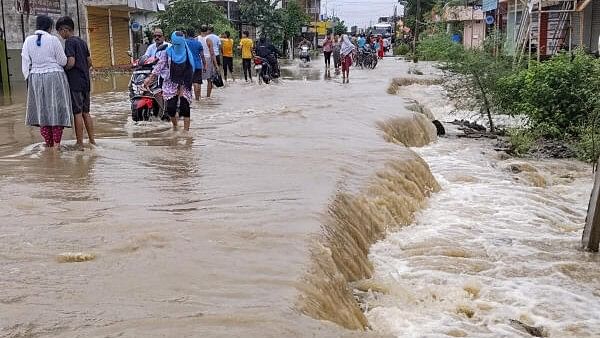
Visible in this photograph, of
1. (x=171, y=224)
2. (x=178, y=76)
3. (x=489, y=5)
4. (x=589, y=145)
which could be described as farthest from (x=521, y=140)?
(x=489, y=5)

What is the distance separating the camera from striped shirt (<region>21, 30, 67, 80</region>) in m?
7.53

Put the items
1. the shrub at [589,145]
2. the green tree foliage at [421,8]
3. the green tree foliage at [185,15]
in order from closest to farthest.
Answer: the shrub at [589,145]
the green tree foliage at [185,15]
the green tree foliage at [421,8]

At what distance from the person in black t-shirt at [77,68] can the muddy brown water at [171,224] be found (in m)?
0.53

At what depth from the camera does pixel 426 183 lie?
353 inches

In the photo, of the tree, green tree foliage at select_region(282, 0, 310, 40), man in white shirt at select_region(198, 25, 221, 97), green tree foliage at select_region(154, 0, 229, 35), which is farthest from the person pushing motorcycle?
green tree foliage at select_region(282, 0, 310, 40)

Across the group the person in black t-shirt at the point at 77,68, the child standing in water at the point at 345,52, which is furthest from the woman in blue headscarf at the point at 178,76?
the child standing in water at the point at 345,52

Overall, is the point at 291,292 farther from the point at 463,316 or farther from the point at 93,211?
the point at 93,211

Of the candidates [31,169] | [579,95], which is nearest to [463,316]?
[31,169]

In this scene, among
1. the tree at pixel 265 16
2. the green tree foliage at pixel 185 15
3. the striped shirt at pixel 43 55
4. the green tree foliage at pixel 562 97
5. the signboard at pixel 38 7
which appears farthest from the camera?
the tree at pixel 265 16

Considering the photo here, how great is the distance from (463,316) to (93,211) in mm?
3047

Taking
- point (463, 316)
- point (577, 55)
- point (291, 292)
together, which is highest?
point (577, 55)

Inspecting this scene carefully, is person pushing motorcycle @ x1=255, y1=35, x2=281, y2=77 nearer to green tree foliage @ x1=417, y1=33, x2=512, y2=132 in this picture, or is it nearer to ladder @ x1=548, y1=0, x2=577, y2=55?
green tree foliage @ x1=417, y1=33, x2=512, y2=132

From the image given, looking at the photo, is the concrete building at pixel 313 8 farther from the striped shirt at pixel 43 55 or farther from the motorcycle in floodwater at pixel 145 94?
the striped shirt at pixel 43 55

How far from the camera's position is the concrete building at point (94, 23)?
67.4 feet
